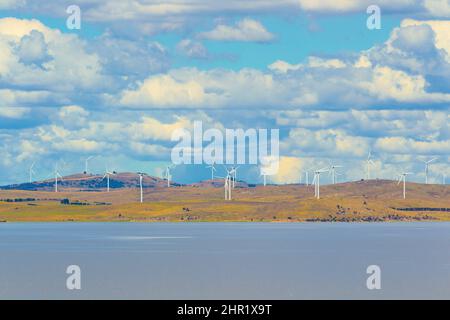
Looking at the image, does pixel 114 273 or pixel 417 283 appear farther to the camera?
pixel 114 273
